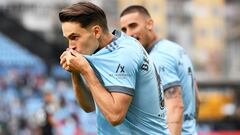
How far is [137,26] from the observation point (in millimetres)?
6258

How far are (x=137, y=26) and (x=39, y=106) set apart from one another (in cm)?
1310

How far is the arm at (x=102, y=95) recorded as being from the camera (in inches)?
169

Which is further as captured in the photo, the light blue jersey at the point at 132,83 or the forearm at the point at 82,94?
the forearm at the point at 82,94

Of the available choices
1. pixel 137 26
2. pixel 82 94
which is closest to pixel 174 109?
pixel 137 26

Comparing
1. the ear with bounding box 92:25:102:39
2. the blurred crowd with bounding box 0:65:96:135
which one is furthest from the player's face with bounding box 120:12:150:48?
the blurred crowd with bounding box 0:65:96:135

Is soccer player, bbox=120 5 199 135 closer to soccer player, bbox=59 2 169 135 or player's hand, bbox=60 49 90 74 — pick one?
soccer player, bbox=59 2 169 135

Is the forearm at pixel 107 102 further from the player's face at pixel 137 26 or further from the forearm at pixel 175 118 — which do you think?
the player's face at pixel 137 26

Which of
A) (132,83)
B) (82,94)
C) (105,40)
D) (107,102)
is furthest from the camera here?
(82,94)

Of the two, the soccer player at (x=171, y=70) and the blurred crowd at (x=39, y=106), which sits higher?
the soccer player at (x=171, y=70)

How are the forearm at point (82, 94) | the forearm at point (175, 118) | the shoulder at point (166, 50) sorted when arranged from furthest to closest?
the shoulder at point (166, 50), the forearm at point (175, 118), the forearm at point (82, 94)

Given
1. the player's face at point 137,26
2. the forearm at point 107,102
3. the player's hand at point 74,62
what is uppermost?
the player's face at point 137,26

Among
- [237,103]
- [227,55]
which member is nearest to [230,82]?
[237,103]

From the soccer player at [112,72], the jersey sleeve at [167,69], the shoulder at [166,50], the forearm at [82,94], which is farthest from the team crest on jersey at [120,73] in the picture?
the shoulder at [166,50]

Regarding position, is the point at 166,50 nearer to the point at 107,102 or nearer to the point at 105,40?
the point at 105,40
